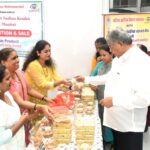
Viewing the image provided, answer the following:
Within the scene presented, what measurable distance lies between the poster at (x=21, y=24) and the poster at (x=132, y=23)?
0.97 metres

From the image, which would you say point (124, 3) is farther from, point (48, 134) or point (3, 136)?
point (3, 136)

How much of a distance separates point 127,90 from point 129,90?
2cm

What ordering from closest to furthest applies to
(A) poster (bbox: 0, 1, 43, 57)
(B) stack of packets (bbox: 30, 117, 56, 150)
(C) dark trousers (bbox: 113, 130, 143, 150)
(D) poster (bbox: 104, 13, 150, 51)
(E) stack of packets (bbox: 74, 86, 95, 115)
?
(B) stack of packets (bbox: 30, 117, 56, 150) < (C) dark trousers (bbox: 113, 130, 143, 150) < (E) stack of packets (bbox: 74, 86, 95, 115) < (D) poster (bbox: 104, 13, 150, 51) < (A) poster (bbox: 0, 1, 43, 57)

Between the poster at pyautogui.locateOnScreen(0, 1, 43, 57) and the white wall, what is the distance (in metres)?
0.14

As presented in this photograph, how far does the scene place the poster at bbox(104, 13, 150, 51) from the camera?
4262 millimetres

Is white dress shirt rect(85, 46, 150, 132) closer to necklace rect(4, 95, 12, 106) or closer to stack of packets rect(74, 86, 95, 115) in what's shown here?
stack of packets rect(74, 86, 95, 115)

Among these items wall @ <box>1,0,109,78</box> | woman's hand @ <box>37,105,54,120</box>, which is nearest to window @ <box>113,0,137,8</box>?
wall @ <box>1,0,109,78</box>

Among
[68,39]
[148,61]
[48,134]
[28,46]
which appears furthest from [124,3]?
[48,134]

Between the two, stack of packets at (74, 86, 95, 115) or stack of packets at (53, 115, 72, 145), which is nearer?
stack of packets at (53, 115, 72, 145)

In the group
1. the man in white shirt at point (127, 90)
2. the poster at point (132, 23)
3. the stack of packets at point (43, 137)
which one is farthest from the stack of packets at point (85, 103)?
the poster at point (132, 23)

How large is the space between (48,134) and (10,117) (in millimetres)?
302

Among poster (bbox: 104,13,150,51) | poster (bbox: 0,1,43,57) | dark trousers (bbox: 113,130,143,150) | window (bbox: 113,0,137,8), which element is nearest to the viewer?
dark trousers (bbox: 113,130,143,150)

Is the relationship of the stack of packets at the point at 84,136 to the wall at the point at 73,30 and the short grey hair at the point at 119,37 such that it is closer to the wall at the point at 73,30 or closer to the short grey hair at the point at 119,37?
the short grey hair at the point at 119,37

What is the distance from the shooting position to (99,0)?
437 centimetres
